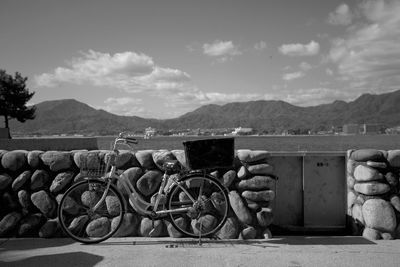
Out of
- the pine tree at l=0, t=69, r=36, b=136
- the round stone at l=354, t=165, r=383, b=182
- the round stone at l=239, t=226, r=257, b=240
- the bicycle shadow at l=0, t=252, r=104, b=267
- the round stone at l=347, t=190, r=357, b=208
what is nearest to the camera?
the bicycle shadow at l=0, t=252, r=104, b=267

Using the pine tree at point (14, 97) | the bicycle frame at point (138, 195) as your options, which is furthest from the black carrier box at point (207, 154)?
the pine tree at point (14, 97)

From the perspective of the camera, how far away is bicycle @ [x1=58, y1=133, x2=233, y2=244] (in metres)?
4.93

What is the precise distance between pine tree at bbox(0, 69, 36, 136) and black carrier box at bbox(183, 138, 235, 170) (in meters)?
54.8

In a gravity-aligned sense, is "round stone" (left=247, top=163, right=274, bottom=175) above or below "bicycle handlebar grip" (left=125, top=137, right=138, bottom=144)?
below

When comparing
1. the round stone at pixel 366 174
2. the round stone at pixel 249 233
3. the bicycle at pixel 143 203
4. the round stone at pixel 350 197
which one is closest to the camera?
the bicycle at pixel 143 203

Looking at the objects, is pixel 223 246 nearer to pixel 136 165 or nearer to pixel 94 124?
pixel 136 165

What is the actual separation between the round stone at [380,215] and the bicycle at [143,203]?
6.83 feet

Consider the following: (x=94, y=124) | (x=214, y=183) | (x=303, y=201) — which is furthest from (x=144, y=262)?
(x=94, y=124)

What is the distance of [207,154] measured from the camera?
484cm

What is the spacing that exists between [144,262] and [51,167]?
218 centimetres

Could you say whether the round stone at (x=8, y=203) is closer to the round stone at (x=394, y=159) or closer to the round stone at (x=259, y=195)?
the round stone at (x=259, y=195)

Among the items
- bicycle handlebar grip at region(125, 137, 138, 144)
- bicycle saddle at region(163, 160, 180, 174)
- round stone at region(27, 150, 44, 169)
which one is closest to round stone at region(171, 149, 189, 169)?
bicycle saddle at region(163, 160, 180, 174)

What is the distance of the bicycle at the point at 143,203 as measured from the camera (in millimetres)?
4930

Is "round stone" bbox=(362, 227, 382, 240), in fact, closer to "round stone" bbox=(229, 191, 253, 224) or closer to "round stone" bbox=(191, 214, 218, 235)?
"round stone" bbox=(229, 191, 253, 224)
